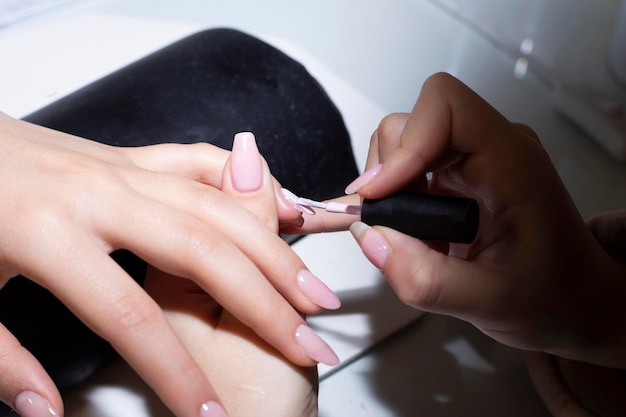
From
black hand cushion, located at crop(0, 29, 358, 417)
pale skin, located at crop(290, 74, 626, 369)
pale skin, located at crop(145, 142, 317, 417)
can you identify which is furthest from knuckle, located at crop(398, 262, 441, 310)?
black hand cushion, located at crop(0, 29, 358, 417)

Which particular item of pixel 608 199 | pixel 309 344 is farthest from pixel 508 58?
pixel 309 344

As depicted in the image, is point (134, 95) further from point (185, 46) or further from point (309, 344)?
point (309, 344)

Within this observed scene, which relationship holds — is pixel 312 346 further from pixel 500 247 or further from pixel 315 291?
pixel 500 247

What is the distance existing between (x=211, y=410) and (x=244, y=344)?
7 cm

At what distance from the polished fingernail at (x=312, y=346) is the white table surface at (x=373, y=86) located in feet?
0.50

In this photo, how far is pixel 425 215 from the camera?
54cm

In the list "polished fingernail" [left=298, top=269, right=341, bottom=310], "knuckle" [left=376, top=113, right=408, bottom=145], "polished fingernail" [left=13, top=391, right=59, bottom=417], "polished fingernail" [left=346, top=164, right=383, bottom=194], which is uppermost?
"knuckle" [left=376, top=113, right=408, bottom=145]

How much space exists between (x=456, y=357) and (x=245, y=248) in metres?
0.30

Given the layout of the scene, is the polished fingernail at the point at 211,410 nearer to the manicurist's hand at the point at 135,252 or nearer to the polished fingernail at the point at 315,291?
the manicurist's hand at the point at 135,252

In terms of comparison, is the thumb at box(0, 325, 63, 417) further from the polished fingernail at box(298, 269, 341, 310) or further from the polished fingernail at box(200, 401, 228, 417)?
the polished fingernail at box(298, 269, 341, 310)

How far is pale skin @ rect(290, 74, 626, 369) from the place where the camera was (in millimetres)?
542

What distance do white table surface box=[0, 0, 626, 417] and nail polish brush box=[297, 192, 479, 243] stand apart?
207 millimetres

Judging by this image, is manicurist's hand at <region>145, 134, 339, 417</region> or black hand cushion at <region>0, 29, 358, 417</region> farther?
black hand cushion at <region>0, 29, 358, 417</region>

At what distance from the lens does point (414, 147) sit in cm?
56
